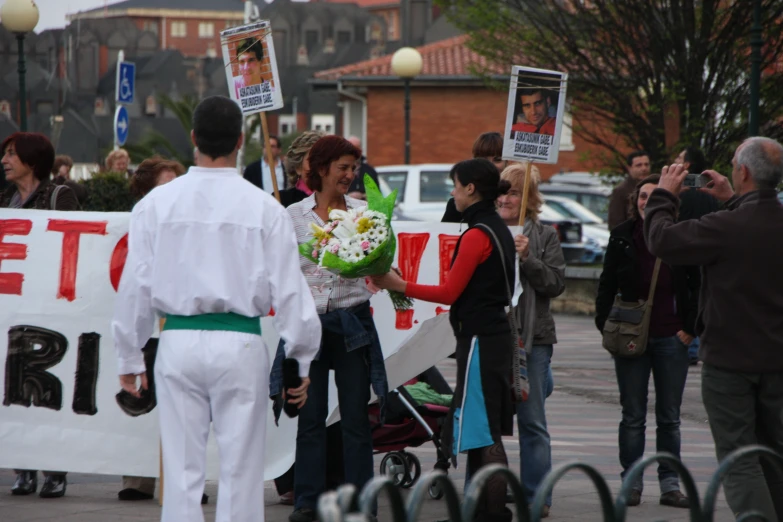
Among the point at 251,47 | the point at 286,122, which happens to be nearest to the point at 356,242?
the point at 251,47

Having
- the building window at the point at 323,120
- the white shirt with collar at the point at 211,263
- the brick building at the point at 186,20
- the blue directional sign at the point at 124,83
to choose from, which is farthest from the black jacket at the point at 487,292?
the brick building at the point at 186,20

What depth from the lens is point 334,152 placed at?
655 cm

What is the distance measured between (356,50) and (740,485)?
91001 mm

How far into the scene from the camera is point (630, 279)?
7.22m

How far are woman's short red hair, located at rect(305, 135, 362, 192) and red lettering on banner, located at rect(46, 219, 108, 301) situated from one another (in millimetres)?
1305

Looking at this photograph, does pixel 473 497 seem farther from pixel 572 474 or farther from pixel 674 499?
pixel 572 474

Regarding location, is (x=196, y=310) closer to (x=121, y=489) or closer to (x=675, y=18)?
(x=121, y=489)

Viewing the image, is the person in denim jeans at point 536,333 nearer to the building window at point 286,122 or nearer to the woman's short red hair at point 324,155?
the woman's short red hair at point 324,155

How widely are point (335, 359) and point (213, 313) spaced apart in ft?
5.81

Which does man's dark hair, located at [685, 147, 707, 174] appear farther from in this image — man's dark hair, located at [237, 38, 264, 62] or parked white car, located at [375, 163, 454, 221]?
parked white car, located at [375, 163, 454, 221]

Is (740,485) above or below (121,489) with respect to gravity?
above

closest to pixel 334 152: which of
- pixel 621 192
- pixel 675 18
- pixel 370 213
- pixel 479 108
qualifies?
pixel 370 213

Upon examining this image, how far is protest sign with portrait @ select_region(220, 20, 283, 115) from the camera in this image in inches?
302

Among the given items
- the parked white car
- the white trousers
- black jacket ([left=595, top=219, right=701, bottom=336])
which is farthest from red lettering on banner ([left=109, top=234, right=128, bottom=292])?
the parked white car
